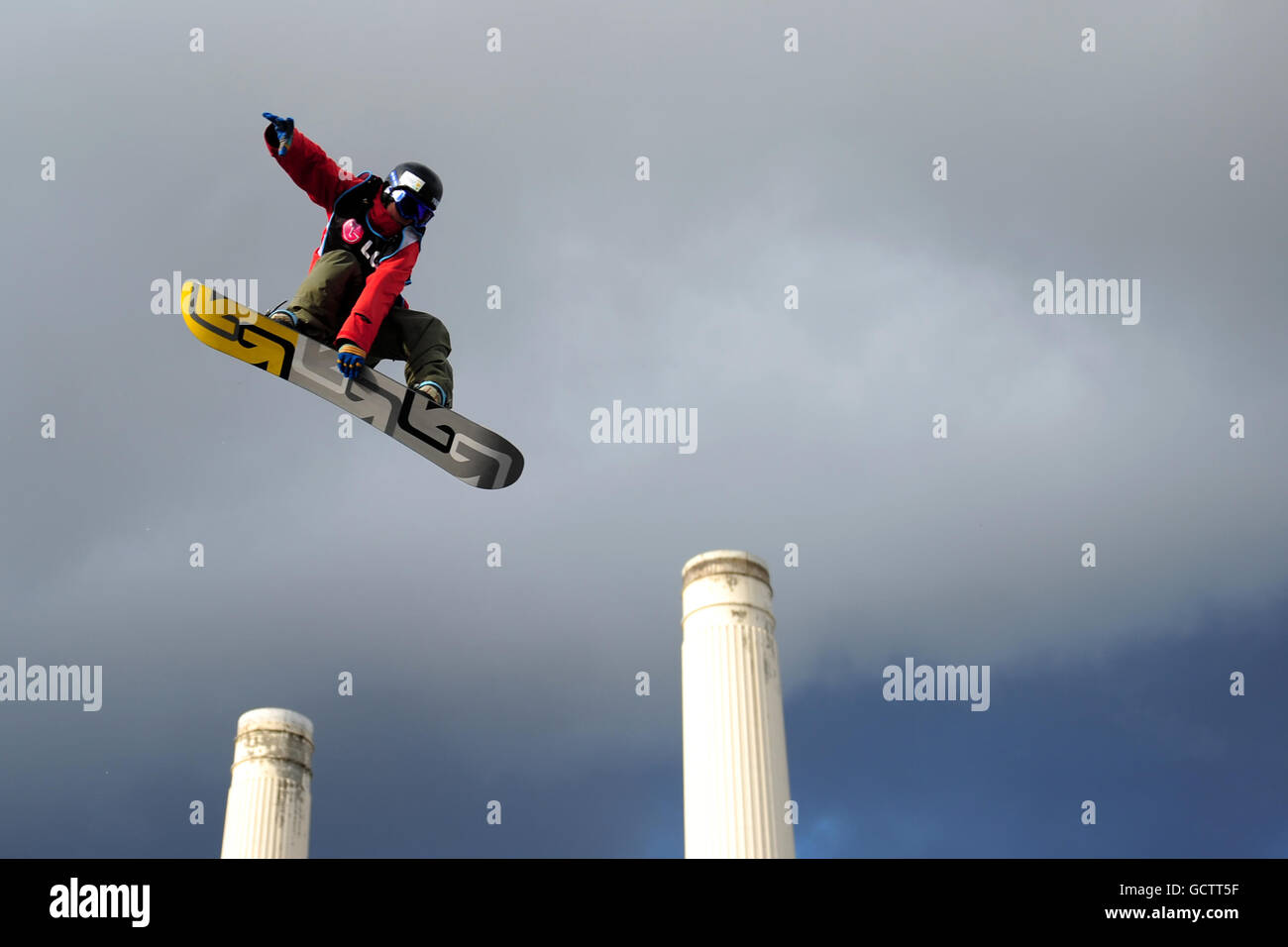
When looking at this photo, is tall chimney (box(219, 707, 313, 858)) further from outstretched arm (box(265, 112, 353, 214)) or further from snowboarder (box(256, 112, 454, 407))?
outstretched arm (box(265, 112, 353, 214))

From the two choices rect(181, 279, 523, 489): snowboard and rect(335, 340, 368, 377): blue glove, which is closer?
rect(335, 340, 368, 377): blue glove

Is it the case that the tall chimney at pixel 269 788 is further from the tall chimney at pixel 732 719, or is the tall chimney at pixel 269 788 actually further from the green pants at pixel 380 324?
the tall chimney at pixel 732 719

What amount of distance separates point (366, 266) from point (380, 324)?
0.81m

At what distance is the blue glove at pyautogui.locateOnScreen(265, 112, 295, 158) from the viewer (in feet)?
66.2

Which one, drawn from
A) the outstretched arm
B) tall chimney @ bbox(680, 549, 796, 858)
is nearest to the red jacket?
the outstretched arm

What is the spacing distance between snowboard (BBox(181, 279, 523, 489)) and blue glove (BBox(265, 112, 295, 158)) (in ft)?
6.92

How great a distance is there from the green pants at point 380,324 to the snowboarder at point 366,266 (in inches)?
0.5

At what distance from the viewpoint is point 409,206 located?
794 inches

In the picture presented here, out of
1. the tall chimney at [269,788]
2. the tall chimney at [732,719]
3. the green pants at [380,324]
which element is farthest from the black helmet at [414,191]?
the tall chimney at [269,788]

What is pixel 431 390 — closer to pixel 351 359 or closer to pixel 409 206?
pixel 351 359

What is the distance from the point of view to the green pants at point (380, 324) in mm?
20672

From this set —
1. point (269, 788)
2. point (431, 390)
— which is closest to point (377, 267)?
point (431, 390)

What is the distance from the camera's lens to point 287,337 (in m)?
20.6
